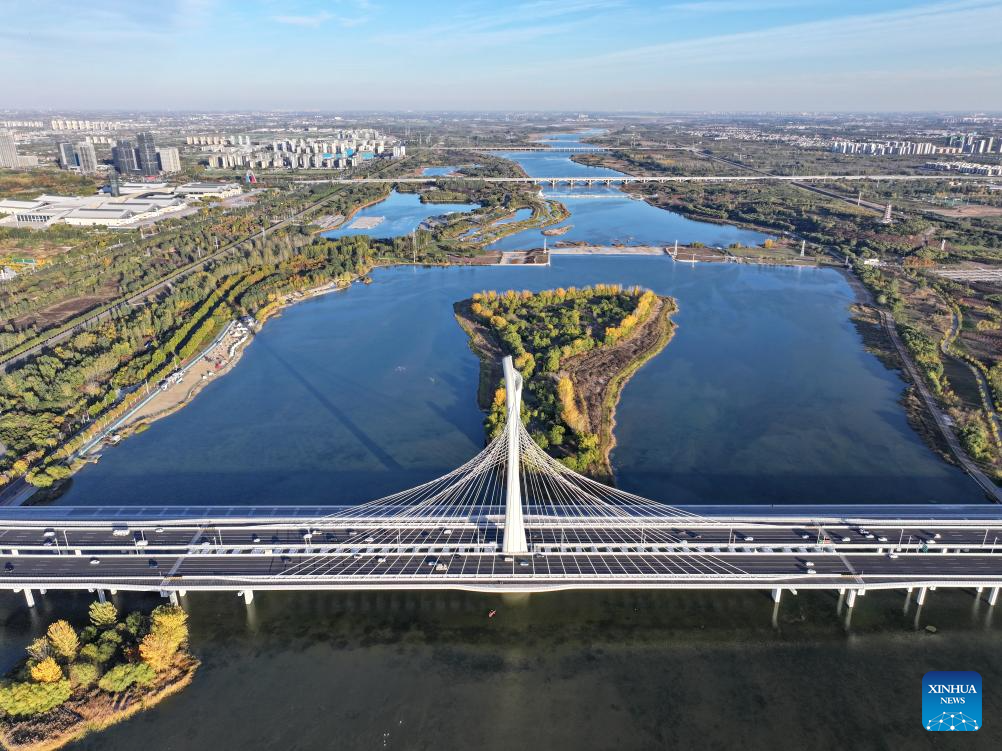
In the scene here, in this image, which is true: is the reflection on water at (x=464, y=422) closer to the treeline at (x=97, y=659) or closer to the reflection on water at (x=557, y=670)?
the reflection on water at (x=557, y=670)

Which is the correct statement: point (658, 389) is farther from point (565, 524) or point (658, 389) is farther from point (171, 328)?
point (171, 328)

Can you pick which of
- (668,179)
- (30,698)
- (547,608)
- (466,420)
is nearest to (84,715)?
(30,698)

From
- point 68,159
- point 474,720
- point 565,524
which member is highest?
point 68,159

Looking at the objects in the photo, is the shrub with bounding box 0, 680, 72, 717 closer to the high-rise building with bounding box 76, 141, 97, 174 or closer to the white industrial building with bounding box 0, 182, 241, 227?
the white industrial building with bounding box 0, 182, 241, 227

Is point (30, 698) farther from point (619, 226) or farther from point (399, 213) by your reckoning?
point (399, 213)

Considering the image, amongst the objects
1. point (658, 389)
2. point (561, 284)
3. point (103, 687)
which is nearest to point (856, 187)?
point (561, 284)

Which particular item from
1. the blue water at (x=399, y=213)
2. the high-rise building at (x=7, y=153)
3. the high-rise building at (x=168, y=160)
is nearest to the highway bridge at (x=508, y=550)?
the blue water at (x=399, y=213)
